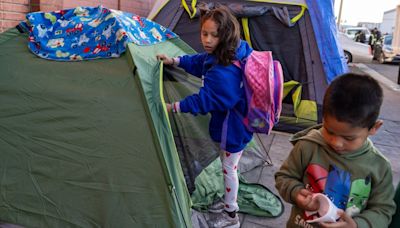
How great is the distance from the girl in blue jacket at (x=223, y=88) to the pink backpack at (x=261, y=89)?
0.04 m

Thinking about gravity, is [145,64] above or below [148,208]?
above

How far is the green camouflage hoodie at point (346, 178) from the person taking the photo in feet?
4.51

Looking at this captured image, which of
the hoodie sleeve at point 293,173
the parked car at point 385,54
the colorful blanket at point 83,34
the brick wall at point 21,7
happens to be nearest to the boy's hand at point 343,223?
the hoodie sleeve at point 293,173

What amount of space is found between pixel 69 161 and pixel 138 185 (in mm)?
484

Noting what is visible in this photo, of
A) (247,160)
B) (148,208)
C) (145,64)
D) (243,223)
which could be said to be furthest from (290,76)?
(148,208)

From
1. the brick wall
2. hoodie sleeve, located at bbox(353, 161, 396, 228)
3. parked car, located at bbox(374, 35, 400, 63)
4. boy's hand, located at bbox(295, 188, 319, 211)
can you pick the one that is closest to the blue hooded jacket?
boy's hand, located at bbox(295, 188, 319, 211)

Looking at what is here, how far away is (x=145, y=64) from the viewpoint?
101 inches

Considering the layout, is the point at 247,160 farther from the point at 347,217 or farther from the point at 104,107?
the point at 347,217

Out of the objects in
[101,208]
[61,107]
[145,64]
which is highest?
[145,64]

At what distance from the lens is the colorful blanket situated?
8.61ft

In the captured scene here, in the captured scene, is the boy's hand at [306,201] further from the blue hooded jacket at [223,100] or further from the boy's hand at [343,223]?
the blue hooded jacket at [223,100]

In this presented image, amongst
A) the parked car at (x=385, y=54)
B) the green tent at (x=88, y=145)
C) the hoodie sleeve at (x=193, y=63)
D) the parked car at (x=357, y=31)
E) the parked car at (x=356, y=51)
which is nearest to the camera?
the green tent at (x=88, y=145)

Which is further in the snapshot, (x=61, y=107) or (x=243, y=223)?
(x=243, y=223)

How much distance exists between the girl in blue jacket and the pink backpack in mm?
43
